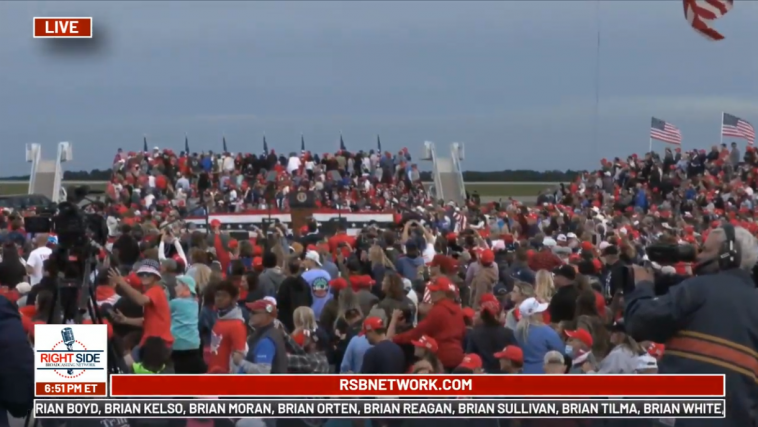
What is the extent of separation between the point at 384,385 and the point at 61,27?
3.84 meters

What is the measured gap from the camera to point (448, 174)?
37.8 metres

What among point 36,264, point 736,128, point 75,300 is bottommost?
point 36,264

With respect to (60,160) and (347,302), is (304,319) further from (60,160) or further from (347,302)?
(60,160)

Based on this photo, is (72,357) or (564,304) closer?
(72,357)

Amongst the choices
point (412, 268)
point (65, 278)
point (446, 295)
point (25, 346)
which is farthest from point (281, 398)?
point (412, 268)

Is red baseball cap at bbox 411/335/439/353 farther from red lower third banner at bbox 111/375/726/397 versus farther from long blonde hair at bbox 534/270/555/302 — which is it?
long blonde hair at bbox 534/270/555/302

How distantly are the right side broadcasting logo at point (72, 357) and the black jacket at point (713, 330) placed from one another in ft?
11.8

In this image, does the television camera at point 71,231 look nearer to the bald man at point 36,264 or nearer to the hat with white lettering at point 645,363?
the hat with white lettering at point 645,363

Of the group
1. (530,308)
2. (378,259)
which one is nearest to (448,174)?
(378,259)

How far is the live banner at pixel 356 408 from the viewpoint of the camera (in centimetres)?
657

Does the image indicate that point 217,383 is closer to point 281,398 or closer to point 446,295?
point 281,398

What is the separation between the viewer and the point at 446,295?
8.94 meters

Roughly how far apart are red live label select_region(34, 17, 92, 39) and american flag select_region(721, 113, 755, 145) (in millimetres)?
30524

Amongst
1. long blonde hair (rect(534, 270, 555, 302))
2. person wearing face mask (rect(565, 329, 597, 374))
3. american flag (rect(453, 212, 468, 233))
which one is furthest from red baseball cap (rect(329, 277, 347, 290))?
american flag (rect(453, 212, 468, 233))
